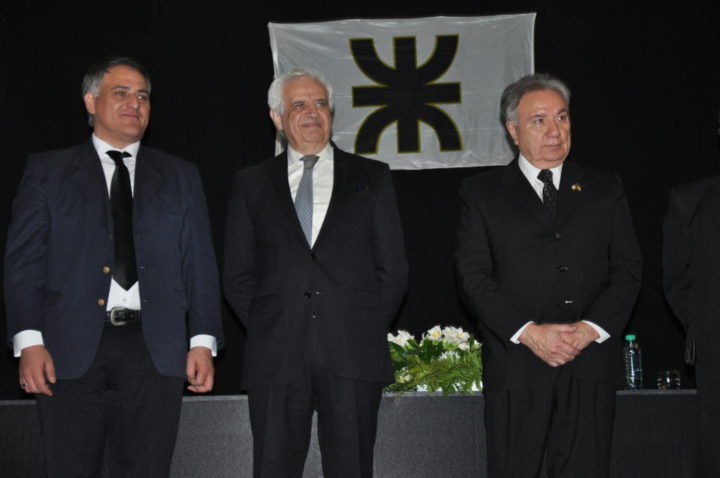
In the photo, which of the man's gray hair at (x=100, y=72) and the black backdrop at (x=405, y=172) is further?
the black backdrop at (x=405, y=172)

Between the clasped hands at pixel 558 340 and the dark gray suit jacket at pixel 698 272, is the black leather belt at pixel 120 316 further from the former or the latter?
the dark gray suit jacket at pixel 698 272

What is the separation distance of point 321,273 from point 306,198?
0.32 metres

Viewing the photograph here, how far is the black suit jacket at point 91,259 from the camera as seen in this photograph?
3029mm

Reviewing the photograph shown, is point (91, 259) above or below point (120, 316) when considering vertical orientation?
above

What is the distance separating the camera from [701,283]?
329 cm

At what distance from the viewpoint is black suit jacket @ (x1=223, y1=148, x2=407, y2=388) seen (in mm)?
3227

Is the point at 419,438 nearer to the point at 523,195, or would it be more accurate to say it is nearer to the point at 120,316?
the point at 523,195

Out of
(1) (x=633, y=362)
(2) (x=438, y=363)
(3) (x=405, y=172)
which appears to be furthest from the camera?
(3) (x=405, y=172)

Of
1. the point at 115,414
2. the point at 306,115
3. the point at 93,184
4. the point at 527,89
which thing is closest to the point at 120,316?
the point at 115,414

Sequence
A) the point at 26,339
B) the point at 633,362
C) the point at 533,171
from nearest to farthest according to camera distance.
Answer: the point at 26,339
the point at 533,171
the point at 633,362

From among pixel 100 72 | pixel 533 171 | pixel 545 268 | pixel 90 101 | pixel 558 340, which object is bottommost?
pixel 558 340

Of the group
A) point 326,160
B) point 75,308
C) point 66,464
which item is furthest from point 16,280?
point 326,160

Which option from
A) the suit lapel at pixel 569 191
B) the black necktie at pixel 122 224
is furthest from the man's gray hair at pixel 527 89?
the black necktie at pixel 122 224

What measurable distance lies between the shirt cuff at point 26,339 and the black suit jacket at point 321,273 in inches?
29.2
